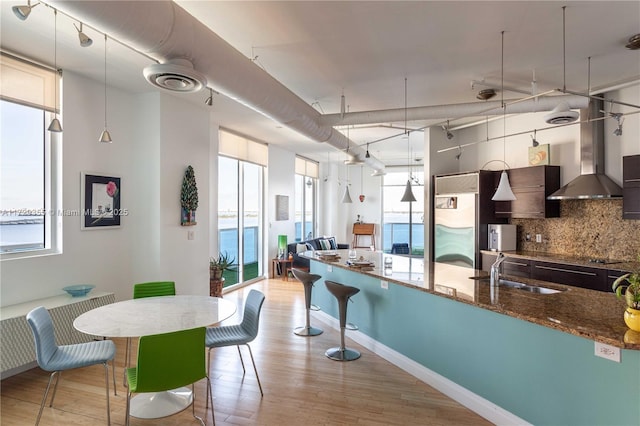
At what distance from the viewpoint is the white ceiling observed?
2.84 m

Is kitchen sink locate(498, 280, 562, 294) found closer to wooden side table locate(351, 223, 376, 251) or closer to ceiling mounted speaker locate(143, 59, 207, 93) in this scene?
ceiling mounted speaker locate(143, 59, 207, 93)

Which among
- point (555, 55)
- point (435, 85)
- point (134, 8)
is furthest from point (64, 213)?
point (555, 55)

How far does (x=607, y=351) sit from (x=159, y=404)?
3116 mm

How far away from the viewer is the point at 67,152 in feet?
13.4

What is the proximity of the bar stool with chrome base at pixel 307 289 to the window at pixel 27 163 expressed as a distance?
Result: 2.73 meters

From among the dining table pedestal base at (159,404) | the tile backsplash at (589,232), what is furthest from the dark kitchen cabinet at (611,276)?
the dining table pedestal base at (159,404)

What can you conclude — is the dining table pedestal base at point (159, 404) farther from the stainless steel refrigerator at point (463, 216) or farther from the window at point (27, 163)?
the stainless steel refrigerator at point (463, 216)

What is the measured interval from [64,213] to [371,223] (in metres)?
8.54

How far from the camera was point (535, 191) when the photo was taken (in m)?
5.34

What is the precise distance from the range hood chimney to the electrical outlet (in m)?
3.09

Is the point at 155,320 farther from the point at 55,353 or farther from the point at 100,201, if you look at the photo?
the point at 100,201

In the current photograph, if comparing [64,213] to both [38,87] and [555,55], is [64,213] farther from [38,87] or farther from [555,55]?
[555,55]

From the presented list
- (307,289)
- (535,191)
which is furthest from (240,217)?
(535,191)

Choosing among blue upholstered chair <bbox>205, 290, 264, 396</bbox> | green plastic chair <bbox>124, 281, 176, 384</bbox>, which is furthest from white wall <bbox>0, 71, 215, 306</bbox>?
blue upholstered chair <bbox>205, 290, 264, 396</bbox>
